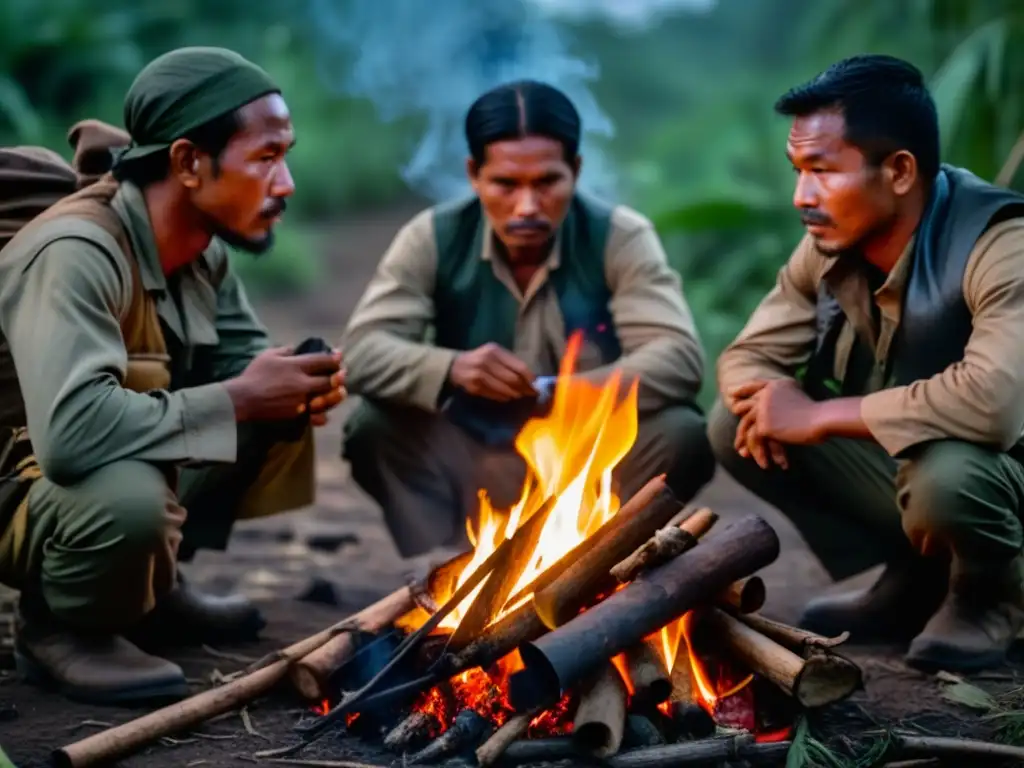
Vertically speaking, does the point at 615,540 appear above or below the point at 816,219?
below

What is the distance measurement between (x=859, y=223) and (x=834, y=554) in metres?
1.15

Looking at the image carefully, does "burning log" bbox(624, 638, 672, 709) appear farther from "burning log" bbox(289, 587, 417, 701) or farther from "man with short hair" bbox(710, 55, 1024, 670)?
"man with short hair" bbox(710, 55, 1024, 670)

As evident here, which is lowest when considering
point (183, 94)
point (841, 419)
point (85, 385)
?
point (841, 419)

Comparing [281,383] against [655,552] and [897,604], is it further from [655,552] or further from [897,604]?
[897,604]

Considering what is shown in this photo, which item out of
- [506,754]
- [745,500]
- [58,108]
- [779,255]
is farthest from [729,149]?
[506,754]

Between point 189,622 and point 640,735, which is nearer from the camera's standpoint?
point 640,735

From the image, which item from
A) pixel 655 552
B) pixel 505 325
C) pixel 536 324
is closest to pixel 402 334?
pixel 505 325

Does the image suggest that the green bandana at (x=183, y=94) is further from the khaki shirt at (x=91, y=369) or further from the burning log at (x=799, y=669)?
the burning log at (x=799, y=669)

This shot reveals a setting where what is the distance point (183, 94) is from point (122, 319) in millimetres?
658

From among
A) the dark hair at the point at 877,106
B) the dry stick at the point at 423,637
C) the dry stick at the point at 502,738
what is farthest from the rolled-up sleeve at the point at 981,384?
the dry stick at the point at 502,738

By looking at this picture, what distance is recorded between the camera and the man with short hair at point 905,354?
148 inches

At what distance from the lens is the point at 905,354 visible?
4.06 m

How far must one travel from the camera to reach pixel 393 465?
488cm

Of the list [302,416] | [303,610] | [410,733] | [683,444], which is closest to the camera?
[410,733]
